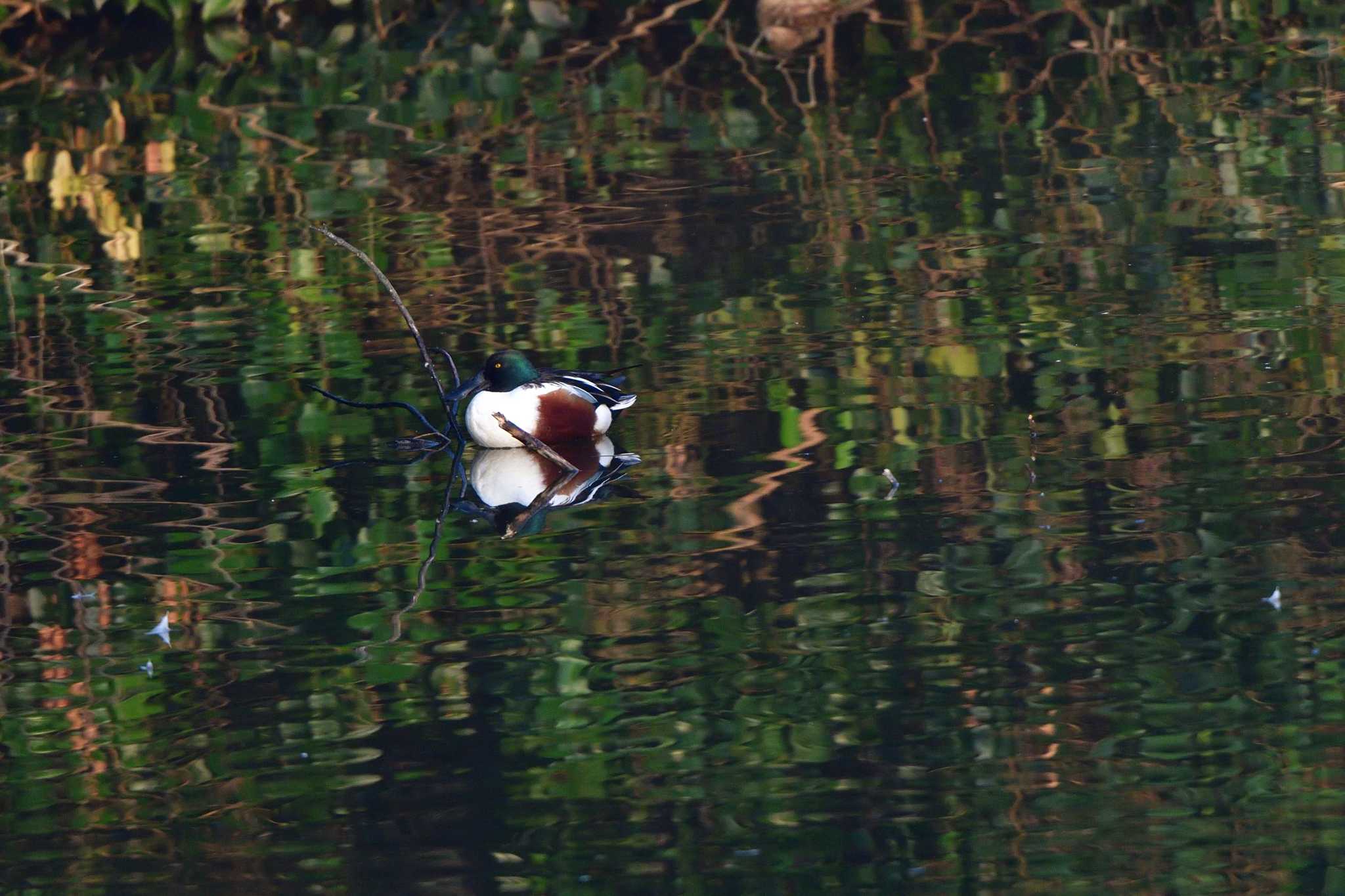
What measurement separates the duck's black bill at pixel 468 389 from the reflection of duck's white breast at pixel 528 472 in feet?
0.62

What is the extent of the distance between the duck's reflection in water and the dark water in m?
0.09

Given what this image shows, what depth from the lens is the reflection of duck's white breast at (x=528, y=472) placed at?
21.0ft

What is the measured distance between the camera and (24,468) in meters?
6.92

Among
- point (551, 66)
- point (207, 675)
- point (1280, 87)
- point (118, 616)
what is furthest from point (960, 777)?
point (551, 66)

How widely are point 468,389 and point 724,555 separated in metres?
1.50

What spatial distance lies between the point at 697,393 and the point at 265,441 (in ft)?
4.52

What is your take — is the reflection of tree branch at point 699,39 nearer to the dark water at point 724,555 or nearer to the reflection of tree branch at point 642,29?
the reflection of tree branch at point 642,29

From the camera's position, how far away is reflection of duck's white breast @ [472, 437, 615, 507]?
252 inches

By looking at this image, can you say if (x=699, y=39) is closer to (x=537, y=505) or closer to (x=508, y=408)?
(x=508, y=408)

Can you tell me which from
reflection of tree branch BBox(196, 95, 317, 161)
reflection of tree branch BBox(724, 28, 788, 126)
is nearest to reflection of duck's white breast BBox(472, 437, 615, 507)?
reflection of tree branch BBox(724, 28, 788, 126)

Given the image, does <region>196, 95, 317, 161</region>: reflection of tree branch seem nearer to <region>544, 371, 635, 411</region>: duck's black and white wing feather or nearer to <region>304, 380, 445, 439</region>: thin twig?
<region>304, 380, 445, 439</region>: thin twig

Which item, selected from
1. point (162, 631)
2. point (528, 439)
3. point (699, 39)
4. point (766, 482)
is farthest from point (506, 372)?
point (699, 39)

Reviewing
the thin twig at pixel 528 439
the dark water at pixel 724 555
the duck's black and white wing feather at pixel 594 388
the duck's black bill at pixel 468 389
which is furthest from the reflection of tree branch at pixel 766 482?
the duck's black bill at pixel 468 389

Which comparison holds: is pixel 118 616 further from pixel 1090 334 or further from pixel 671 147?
pixel 671 147
